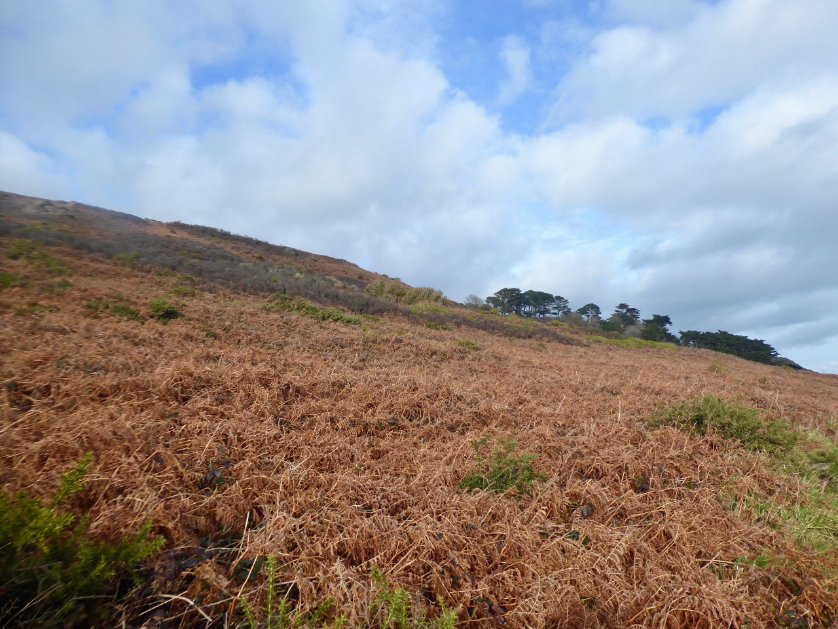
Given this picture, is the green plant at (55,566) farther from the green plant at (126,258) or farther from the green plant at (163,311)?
the green plant at (126,258)

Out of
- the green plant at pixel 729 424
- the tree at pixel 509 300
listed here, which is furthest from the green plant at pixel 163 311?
the tree at pixel 509 300

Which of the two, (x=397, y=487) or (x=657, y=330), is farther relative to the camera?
(x=657, y=330)

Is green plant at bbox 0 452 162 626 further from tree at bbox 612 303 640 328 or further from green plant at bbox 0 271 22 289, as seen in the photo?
tree at bbox 612 303 640 328

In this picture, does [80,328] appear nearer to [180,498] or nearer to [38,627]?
[180,498]

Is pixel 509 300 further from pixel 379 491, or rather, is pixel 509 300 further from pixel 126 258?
pixel 379 491

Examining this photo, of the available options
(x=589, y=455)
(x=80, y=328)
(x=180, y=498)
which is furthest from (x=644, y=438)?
(x=80, y=328)

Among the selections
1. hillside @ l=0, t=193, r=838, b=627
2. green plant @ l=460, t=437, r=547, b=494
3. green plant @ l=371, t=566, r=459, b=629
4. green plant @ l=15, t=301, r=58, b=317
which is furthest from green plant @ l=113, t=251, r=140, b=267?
green plant @ l=371, t=566, r=459, b=629

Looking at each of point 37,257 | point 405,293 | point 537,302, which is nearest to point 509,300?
point 537,302

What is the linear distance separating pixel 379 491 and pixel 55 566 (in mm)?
2339

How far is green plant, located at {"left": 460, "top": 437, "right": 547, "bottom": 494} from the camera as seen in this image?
4254 mm

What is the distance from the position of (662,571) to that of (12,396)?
6465mm

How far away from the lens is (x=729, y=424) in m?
6.45

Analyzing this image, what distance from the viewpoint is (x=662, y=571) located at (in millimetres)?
2992

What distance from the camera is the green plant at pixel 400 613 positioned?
2123 mm
